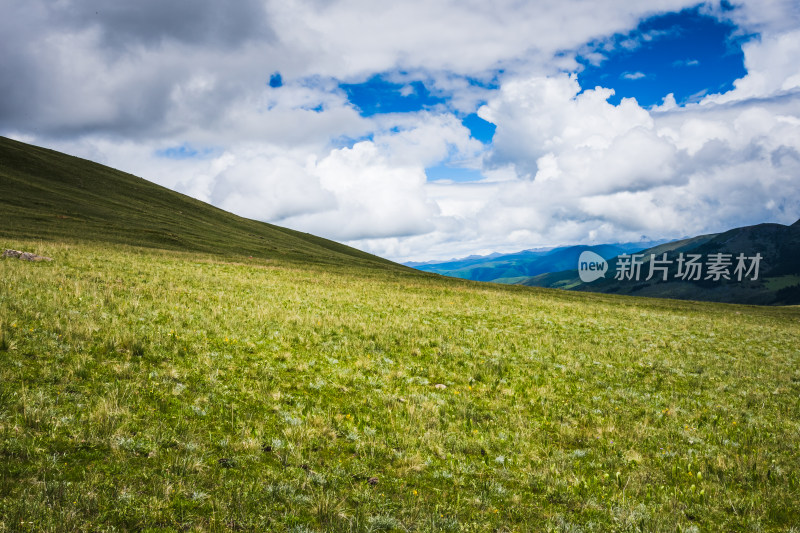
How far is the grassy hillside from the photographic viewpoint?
21.4 ft

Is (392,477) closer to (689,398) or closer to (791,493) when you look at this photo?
(791,493)

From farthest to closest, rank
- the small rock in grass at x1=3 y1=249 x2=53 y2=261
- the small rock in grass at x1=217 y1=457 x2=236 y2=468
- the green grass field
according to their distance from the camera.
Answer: the small rock in grass at x1=3 y1=249 x2=53 y2=261 → the small rock in grass at x1=217 y1=457 x2=236 y2=468 → the green grass field

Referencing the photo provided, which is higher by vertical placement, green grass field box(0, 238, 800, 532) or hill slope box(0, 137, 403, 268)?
hill slope box(0, 137, 403, 268)

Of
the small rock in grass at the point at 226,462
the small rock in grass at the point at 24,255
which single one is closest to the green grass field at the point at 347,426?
the small rock in grass at the point at 226,462

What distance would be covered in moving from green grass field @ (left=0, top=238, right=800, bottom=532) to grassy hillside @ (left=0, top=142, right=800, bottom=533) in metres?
0.05

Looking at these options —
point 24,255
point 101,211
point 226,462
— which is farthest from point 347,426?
point 101,211

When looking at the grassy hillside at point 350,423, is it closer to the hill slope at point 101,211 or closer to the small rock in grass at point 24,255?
the small rock in grass at point 24,255

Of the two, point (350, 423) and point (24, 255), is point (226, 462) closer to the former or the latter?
point (350, 423)

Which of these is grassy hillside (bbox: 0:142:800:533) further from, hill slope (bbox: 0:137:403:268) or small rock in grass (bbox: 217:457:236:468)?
hill slope (bbox: 0:137:403:268)

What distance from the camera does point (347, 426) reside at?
9.73m

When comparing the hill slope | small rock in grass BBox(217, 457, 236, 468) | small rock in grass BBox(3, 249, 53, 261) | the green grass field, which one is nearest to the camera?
the green grass field

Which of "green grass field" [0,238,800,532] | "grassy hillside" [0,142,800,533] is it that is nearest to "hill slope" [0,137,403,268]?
"grassy hillside" [0,142,800,533]

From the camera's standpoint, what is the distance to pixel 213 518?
19.3 feet

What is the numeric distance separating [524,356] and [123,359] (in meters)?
15.8
